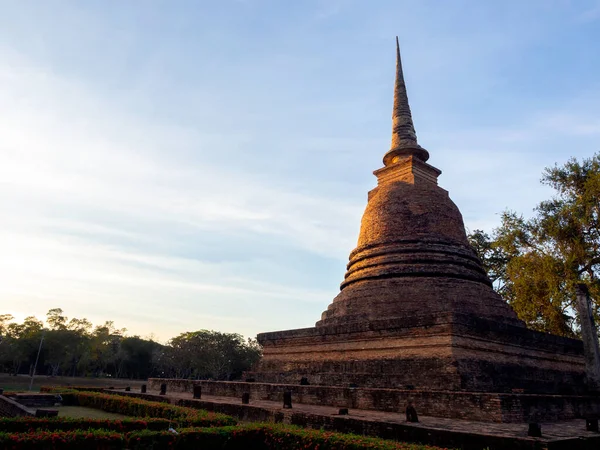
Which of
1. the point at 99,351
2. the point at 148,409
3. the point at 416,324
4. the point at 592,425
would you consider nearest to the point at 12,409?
the point at 148,409

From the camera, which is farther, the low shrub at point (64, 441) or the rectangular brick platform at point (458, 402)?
the rectangular brick platform at point (458, 402)

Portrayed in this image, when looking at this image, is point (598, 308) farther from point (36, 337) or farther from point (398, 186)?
point (36, 337)

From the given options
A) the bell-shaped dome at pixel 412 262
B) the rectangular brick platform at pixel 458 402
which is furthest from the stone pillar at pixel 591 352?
the rectangular brick platform at pixel 458 402

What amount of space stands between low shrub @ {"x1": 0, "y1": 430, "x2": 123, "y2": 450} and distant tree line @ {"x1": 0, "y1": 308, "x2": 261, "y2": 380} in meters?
50.8

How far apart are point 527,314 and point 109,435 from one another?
2428 cm

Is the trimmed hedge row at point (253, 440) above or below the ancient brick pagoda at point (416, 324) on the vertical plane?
below

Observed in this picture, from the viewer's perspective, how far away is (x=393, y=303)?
16266 millimetres

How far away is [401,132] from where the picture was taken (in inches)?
931

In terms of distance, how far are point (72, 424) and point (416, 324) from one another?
9790mm

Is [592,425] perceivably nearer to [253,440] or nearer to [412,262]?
[253,440]

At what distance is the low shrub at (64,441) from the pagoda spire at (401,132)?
18739mm

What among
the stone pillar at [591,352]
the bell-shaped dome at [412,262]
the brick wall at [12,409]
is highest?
the bell-shaped dome at [412,262]

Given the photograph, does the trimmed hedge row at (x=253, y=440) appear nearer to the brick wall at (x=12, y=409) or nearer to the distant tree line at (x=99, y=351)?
the brick wall at (x=12, y=409)

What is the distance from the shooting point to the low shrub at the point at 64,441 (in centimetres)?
670
